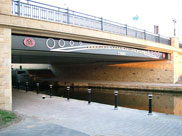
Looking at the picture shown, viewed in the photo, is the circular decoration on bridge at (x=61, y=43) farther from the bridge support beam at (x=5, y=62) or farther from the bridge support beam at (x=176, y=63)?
the bridge support beam at (x=176, y=63)

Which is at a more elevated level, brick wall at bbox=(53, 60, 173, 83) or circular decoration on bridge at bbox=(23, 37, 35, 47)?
circular decoration on bridge at bbox=(23, 37, 35, 47)

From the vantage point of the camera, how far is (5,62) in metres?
8.12

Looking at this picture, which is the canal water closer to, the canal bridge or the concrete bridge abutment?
the canal bridge

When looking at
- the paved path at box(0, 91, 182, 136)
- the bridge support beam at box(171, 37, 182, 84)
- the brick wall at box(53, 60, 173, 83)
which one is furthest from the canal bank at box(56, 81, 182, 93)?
the paved path at box(0, 91, 182, 136)

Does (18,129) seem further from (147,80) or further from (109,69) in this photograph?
(109,69)

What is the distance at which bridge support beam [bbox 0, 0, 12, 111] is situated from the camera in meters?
8.03

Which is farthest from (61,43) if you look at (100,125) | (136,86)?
(136,86)

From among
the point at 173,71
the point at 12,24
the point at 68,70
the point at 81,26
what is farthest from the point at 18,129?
the point at 68,70

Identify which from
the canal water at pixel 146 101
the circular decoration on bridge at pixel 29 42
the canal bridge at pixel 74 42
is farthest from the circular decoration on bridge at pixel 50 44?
the canal water at pixel 146 101

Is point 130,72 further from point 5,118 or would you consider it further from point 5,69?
point 5,118

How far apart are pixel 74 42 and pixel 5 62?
4.56 meters

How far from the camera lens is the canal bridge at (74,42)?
8.19 metres

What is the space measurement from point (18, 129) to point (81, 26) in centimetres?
787

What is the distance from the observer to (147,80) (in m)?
23.8
